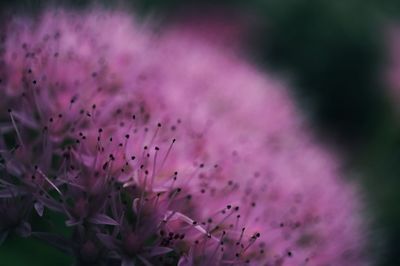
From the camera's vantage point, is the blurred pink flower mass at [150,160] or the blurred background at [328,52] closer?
the blurred pink flower mass at [150,160]

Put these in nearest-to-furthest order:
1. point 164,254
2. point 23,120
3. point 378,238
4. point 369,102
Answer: point 164,254 → point 23,120 → point 378,238 → point 369,102

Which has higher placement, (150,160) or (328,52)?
(328,52)

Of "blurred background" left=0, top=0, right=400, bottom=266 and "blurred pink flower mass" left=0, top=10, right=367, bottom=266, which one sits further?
"blurred background" left=0, top=0, right=400, bottom=266

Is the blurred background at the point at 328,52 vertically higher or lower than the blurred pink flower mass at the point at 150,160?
higher

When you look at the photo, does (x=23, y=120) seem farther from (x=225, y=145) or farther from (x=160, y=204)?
(x=225, y=145)

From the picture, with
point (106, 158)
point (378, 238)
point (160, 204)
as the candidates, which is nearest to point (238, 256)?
point (160, 204)

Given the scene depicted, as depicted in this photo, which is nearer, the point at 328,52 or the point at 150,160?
the point at 150,160

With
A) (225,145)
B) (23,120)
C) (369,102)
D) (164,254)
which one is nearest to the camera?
(164,254)

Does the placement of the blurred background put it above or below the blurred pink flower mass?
above
